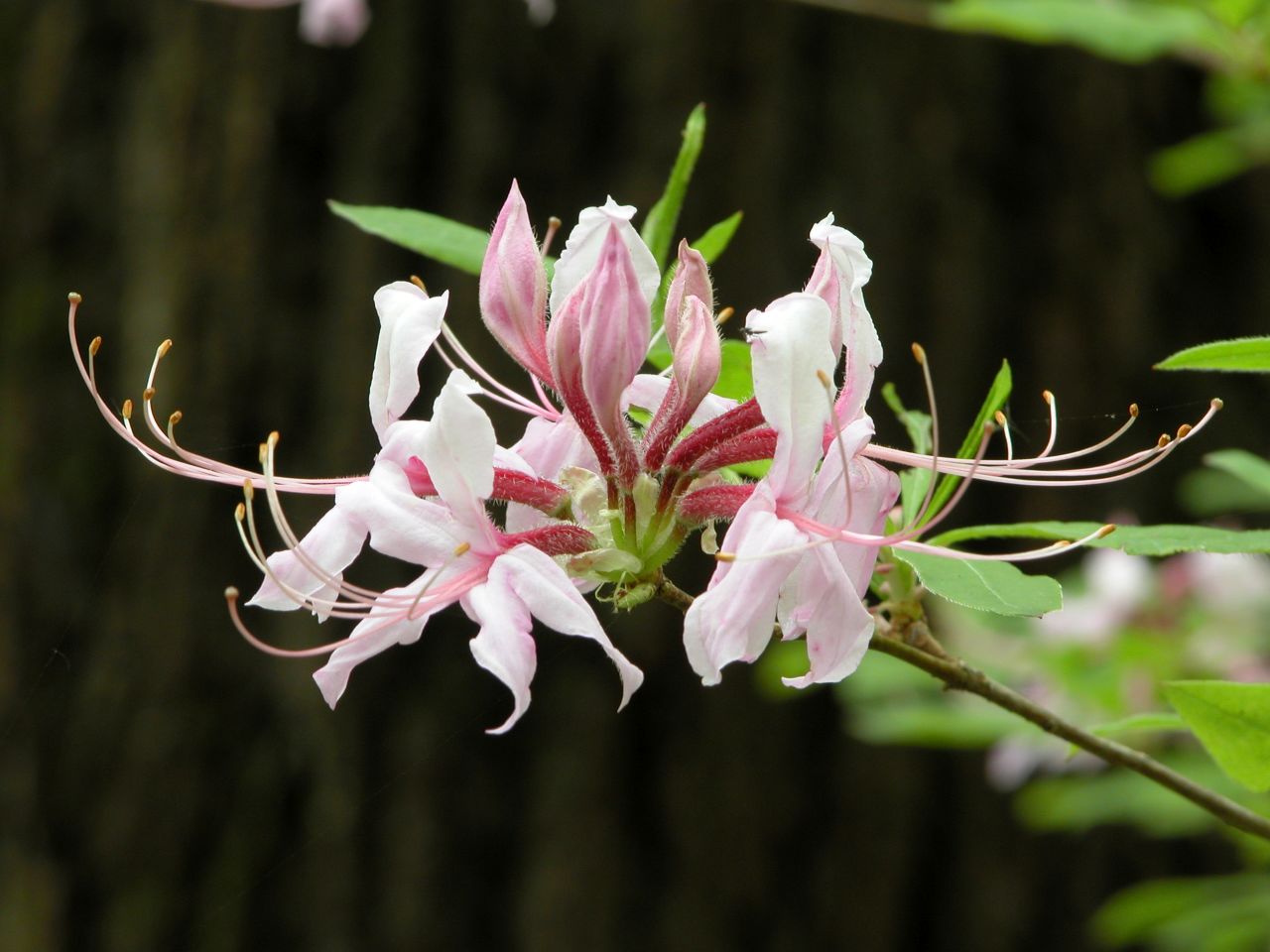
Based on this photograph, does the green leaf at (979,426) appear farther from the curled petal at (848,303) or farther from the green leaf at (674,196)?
the green leaf at (674,196)

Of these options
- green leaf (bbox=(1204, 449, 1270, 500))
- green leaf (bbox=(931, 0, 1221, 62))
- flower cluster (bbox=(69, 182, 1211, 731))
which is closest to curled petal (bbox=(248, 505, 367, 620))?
flower cluster (bbox=(69, 182, 1211, 731))

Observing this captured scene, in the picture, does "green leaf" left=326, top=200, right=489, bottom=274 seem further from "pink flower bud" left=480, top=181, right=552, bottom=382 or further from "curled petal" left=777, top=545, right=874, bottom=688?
"curled petal" left=777, top=545, right=874, bottom=688

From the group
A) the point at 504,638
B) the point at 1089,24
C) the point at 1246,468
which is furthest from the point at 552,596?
the point at 1089,24

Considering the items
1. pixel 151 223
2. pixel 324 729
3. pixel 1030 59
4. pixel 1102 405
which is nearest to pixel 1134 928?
pixel 1102 405

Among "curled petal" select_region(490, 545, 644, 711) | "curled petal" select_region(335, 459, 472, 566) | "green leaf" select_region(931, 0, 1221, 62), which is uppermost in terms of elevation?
"green leaf" select_region(931, 0, 1221, 62)

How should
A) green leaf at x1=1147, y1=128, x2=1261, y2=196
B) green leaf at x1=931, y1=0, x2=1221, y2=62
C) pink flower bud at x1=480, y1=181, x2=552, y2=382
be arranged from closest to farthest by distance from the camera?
pink flower bud at x1=480, y1=181, x2=552, y2=382, green leaf at x1=931, y1=0, x2=1221, y2=62, green leaf at x1=1147, y1=128, x2=1261, y2=196

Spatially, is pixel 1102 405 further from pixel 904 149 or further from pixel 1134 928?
pixel 1134 928

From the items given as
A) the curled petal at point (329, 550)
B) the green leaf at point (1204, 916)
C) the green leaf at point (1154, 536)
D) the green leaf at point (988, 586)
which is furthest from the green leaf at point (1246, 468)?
the green leaf at point (1204, 916)
